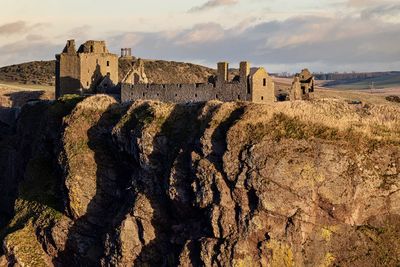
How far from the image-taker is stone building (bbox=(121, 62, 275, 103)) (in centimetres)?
5891

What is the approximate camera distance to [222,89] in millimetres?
60625

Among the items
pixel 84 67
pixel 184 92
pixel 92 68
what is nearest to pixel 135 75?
pixel 92 68

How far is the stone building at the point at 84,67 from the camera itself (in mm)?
78000

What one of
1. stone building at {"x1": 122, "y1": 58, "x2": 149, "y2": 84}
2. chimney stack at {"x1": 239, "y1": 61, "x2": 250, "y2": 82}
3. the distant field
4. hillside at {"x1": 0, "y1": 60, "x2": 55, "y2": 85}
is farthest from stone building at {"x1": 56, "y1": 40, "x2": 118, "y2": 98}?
hillside at {"x1": 0, "y1": 60, "x2": 55, "y2": 85}

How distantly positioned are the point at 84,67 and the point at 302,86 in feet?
76.6

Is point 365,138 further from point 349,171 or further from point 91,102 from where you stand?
point 91,102

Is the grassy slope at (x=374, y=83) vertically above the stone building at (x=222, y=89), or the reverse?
the grassy slope at (x=374, y=83)

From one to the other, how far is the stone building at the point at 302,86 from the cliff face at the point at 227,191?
9.04 metres

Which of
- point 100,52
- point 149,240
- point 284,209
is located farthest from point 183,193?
point 100,52

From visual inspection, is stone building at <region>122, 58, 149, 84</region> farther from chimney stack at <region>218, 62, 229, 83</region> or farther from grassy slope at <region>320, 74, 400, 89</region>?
grassy slope at <region>320, 74, 400, 89</region>

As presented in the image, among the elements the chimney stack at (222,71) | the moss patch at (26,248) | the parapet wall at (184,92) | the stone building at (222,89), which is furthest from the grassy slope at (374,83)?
the moss patch at (26,248)

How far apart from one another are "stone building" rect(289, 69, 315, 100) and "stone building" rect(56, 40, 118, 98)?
64.9ft

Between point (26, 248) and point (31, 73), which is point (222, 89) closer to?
point (26, 248)

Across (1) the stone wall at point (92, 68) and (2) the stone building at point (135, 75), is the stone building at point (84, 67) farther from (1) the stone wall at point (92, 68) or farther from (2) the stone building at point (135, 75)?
(2) the stone building at point (135, 75)
